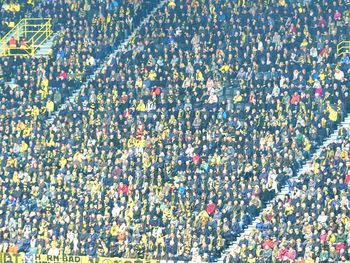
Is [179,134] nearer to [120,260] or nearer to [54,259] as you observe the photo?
[120,260]

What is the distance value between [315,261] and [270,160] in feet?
21.9

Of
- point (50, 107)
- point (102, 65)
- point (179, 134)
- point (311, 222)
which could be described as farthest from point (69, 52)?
point (311, 222)

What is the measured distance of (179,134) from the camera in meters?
65.2

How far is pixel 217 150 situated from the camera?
210ft

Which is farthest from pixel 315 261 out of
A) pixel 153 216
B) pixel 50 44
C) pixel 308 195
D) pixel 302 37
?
pixel 50 44

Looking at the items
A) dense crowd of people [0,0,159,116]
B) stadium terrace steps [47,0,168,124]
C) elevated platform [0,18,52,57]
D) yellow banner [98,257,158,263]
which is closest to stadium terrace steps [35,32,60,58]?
elevated platform [0,18,52,57]

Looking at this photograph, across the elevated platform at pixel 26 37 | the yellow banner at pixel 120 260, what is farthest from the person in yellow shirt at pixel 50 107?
the yellow banner at pixel 120 260

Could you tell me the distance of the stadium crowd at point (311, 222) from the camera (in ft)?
186

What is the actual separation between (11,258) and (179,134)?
890cm

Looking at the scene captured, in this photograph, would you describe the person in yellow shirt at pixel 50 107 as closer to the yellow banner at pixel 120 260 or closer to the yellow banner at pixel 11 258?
the yellow banner at pixel 11 258

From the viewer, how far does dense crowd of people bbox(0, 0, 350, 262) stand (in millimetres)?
61219

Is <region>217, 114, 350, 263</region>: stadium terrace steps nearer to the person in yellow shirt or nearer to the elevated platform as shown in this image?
the person in yellow shirt

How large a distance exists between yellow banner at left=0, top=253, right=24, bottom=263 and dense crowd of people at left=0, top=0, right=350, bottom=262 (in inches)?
23.8

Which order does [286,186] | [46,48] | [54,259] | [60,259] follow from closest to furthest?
1. [60,259]
2. [54,259]
3. [286,186]
4. [46,48]
